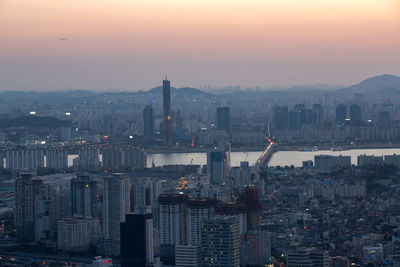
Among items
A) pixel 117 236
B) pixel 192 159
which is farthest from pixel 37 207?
pixel 192 159

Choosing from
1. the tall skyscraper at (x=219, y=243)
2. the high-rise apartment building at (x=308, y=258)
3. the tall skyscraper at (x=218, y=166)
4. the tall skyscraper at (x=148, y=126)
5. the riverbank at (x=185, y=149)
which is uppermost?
the tall skyscraper at (x=148, y=126)

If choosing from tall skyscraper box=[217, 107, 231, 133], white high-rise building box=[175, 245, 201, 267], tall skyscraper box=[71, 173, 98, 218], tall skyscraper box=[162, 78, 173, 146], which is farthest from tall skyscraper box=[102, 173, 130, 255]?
tall skyscraper box=[217, 107, 231, 133]

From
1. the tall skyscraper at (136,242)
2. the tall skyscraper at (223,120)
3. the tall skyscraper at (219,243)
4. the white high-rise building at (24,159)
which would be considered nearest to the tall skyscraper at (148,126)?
the tall skyscraper at (223,120)

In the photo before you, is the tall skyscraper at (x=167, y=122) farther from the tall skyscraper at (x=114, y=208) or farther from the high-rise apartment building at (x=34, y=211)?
the tall skyscraper at (x=114, y=208)

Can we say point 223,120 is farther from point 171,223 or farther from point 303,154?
point 171,223

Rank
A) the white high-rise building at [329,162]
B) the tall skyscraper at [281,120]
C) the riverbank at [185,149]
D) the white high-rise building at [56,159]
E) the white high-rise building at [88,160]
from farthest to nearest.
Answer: the tall skyscraper at [281,120] < the riverbank at [185,149] < the white high-rise building at [56,159] < the white high-rise building at [88,160] < the white high-rise building at [329,162]

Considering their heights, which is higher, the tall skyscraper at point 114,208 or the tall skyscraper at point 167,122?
the tall skyscraper at point 167,122

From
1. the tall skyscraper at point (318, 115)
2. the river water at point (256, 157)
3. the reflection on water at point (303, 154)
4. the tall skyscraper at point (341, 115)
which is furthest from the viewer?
the tall skyscraper at point (318, 115)

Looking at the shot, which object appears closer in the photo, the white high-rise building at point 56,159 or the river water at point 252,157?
the white high-rise building at point 56,159

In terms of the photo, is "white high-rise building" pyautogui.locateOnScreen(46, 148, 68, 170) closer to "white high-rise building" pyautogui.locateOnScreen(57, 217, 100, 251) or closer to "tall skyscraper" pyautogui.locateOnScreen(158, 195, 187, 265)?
"white high-rise building" pyautogui.locateOnScreen(57, 217, 100, 251)
